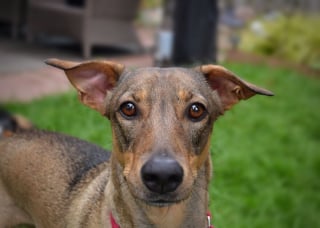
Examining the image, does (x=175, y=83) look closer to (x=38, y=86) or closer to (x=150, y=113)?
(x=150, y=113)

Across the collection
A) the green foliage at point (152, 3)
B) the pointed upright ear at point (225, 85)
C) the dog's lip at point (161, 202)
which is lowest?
the green foliage at point (152, 3)

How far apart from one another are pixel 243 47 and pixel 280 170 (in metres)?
6.12

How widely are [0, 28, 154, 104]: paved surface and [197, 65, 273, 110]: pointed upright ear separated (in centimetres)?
434

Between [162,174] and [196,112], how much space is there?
50 centimetres

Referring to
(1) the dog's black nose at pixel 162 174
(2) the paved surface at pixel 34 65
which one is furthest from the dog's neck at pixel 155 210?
(2) the paved surface at pixel 34 65

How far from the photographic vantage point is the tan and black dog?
2875 mm

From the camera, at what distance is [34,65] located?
9234mm

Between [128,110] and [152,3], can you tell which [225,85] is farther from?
[152,3]

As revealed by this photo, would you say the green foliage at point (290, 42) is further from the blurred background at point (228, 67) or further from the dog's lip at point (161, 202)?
the dog's lip at point (161, 202)

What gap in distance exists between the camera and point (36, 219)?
3.81 metres

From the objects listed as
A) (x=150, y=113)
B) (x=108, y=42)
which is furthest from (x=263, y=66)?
(x=150, y=113)

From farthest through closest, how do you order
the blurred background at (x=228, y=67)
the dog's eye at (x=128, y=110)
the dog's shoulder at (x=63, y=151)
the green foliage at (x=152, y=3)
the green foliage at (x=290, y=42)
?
the green foliage at (x=152, y=3) → the green foliage at (x=290, y=42) → the blurred background at (x=228, y=67) → the dog's shoulder at (x=63, y=151) → the dog's eye at (x=128, y=110)

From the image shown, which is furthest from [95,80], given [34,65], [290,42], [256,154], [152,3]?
[152,3]

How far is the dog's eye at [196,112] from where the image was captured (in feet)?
10.2
